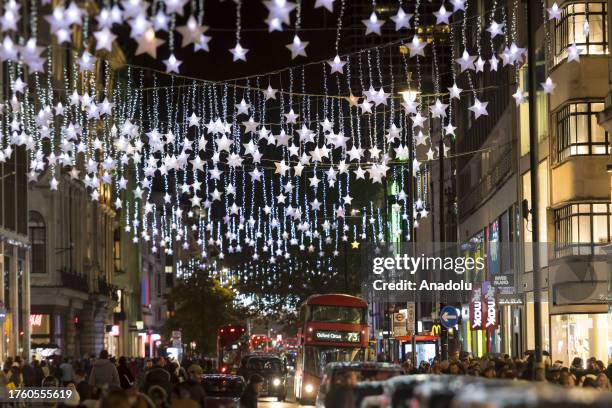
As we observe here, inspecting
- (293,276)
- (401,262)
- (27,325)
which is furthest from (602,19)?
(293,276)

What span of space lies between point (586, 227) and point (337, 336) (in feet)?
29.1

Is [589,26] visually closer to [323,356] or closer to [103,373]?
[323,356]

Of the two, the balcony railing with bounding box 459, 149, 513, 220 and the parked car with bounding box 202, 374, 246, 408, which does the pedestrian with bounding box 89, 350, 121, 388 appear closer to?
the parked car with bounding box 202, 374, 246, 408

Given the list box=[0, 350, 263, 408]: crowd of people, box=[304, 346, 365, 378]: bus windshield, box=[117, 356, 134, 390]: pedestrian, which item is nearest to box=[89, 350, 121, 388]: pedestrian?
box=[0, 350, 263, 408]: crowd of people

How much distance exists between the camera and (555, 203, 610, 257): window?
43719mm

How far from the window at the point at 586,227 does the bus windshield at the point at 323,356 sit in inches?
304

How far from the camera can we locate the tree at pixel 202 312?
93.1 meters

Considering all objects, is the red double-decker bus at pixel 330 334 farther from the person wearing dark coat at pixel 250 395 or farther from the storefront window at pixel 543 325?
the person wearing dark coat at pixel 250 395

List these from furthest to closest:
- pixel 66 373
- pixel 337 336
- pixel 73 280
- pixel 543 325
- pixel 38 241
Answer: pixel 73 280, pixel 38 241, pixel 543 325, pixel 337 336, pixel 66 373

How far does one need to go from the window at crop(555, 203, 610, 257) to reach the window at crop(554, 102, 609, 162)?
1.79m

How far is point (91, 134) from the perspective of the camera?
62.0 metres

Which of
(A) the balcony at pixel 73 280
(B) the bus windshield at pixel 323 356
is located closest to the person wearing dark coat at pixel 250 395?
(B) the bus windshield at pixel 323 356

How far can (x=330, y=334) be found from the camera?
148ft

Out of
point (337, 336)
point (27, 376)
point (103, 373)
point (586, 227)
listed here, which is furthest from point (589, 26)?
point (103, 373)
